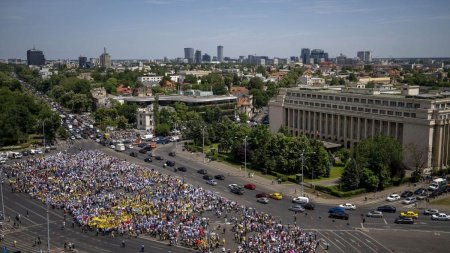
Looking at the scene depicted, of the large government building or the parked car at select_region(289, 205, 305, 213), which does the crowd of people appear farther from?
the large government building

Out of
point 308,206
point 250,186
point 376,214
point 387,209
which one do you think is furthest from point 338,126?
point 376,214

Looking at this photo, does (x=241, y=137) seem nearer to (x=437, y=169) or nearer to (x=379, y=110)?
(x=379, y=110)

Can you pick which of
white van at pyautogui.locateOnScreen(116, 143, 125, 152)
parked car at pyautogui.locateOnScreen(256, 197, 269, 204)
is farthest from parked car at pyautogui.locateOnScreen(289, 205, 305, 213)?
white van at pyautogui.locateOnScreen(116, 143, 125, 152)

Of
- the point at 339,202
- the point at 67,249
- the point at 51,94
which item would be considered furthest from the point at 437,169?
the point at 51,94

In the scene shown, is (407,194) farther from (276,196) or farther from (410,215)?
(276,196)

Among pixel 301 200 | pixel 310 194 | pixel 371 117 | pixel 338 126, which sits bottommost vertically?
pixel 310 194

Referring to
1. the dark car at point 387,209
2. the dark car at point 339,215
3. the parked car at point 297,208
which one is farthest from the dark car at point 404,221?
the parked car at point 297,208
